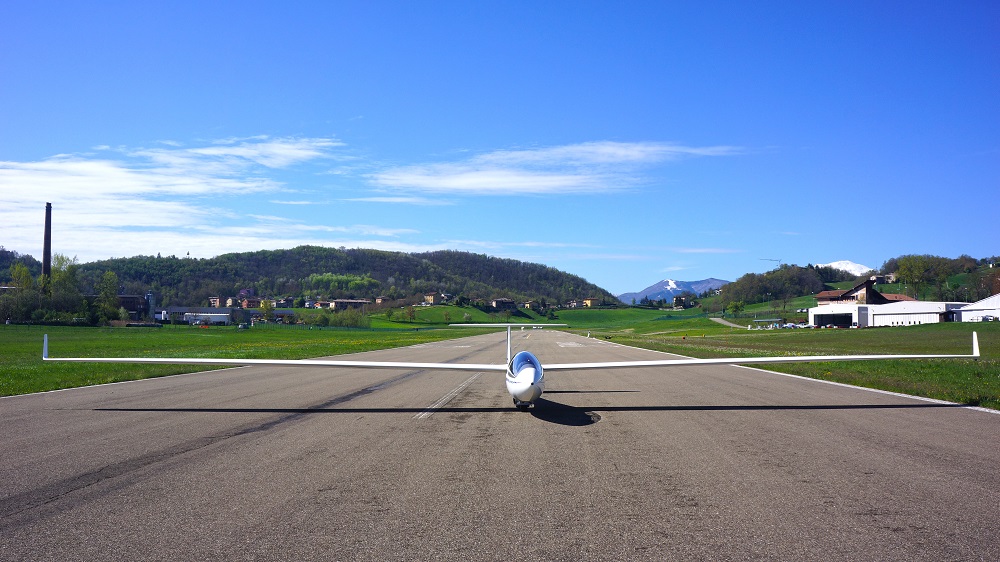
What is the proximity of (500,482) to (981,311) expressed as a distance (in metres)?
107

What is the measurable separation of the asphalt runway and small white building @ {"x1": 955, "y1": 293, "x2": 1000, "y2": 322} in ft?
301

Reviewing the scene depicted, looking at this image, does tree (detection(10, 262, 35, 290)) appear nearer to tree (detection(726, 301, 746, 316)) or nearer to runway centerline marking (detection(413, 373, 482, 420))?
runway centerline marking (detection(413, 373, 482, 420))

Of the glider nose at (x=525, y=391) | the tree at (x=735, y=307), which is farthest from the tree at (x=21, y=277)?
the tree at (x=735, y=307)

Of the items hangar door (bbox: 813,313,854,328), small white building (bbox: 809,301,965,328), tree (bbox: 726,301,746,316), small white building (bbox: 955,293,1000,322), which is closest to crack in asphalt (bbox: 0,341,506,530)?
small white building (bbox: 955,293,1000,322)

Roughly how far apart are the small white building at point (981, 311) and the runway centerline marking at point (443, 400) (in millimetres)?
90693

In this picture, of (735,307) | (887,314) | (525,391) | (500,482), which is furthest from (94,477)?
(735,307)

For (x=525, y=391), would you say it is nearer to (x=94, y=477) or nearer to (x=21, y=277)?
(x=94, y=477)

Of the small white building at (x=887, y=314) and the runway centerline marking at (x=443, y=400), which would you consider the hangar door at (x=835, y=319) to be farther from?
the runway centerline marking at (x=443, y=400)

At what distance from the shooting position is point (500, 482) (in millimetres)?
7883

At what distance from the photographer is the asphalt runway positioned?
5668 millimetres

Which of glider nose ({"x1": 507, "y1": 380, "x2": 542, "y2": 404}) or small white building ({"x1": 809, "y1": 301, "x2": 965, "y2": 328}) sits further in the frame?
small white building ({"x1": 809, "y1": 301, "x2": 965, "y2": 328})

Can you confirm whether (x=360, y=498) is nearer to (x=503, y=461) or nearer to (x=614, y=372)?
(x=503, y=461)

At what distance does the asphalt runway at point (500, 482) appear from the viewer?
567cm

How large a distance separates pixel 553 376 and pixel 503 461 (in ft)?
50.4
